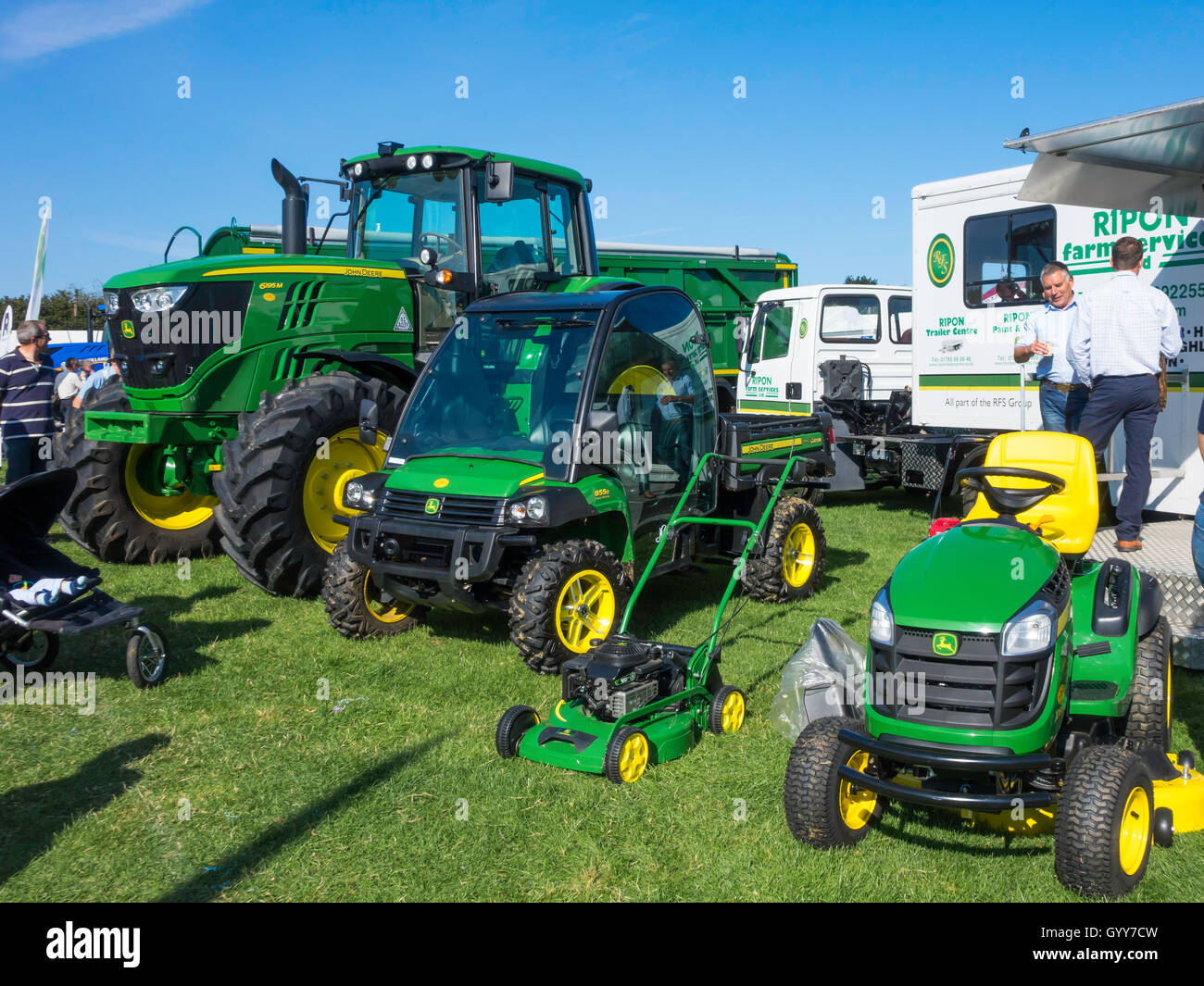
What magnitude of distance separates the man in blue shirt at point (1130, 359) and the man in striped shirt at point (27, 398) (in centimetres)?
810

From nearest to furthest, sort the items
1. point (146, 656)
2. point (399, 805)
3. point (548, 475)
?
point (399, 805) → point (146, 656) → point (548, 475)

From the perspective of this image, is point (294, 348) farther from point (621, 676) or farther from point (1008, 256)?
point (1008, 256)

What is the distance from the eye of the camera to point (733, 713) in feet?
15.5

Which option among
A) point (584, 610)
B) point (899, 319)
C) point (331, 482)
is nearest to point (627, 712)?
point (584, 610)

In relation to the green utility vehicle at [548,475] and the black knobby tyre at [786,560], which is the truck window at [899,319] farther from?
the green utility vehicle at [548,475]

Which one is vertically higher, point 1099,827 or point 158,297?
point 158,297

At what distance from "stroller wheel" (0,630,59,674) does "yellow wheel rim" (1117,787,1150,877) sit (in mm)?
5178

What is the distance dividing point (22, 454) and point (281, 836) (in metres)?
6.23

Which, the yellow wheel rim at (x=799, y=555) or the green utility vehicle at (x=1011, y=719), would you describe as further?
the yellow wheel rim at (x=799, y=555)

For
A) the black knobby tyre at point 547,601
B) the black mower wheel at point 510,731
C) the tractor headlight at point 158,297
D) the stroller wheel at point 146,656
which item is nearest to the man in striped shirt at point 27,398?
the tractor headlight at point 158,297

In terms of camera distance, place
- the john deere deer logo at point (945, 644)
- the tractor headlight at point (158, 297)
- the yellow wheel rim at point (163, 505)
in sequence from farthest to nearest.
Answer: the yellow wheel rim at point (163, 505)
the tractor headlight at point (158, 297)
the john deere deer logo at point (945, 644)

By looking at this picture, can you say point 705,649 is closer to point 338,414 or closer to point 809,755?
point 809,755

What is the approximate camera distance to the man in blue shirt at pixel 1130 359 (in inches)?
242

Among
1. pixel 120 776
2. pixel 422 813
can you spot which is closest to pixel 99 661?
pixel 120 776
